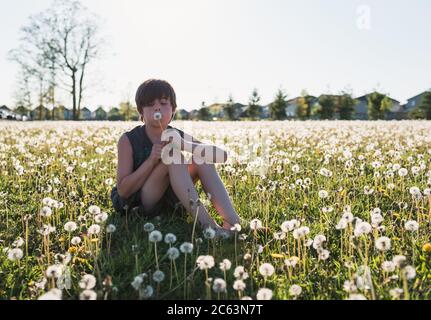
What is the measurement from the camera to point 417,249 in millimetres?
3150

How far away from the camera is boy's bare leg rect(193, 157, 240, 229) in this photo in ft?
11.8

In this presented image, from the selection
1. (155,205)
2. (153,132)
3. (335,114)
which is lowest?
(155,205)

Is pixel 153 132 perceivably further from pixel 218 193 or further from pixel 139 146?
pixel 218 193

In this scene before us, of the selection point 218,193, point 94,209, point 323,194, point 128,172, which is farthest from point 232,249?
point 323,194

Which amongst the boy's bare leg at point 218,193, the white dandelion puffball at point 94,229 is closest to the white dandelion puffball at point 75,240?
the white dandelion puffball at point 94,229

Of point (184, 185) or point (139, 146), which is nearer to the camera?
point (184, 185)

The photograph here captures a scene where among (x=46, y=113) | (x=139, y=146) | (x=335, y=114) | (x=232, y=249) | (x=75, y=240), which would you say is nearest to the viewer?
(x=75, y=240)

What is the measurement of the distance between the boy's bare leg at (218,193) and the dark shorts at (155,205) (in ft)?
1.06

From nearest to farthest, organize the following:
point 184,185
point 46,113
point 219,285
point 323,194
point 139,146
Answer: point 219,285
point 184,185
point 139,146
point 323,194
point 46,113

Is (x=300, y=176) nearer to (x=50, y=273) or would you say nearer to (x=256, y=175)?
(x=256, y=175)

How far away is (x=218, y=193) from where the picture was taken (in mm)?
3689

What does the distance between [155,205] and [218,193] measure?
Answer: 55 centimetres

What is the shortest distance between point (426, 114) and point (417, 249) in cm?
6067
